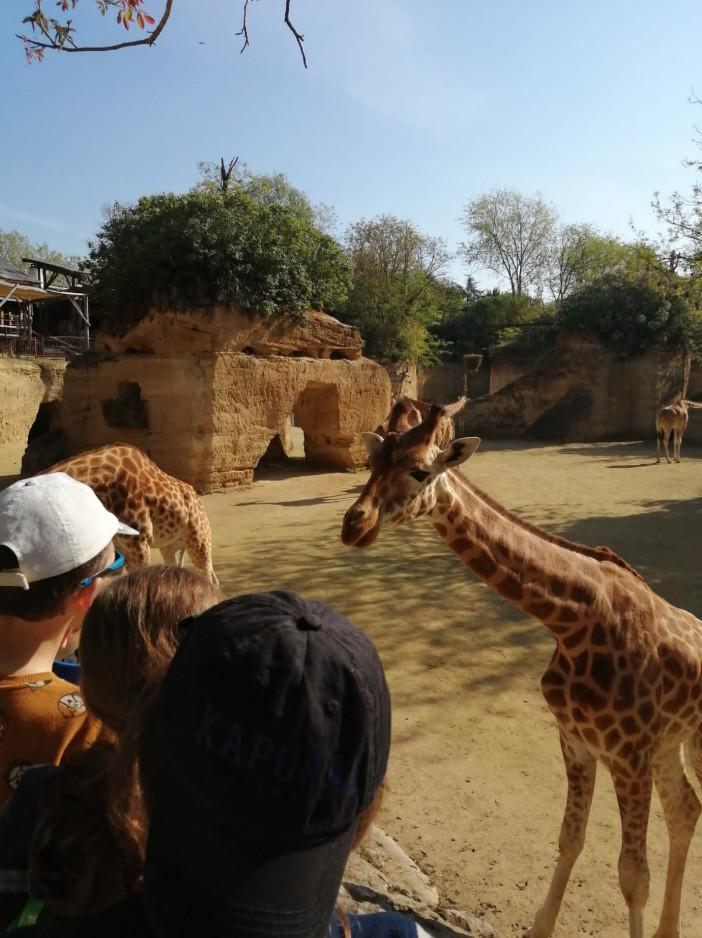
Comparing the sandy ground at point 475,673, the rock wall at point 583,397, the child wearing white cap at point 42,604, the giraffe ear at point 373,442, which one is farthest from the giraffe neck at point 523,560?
the rock wall at point 583,397

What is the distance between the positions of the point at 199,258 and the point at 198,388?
2.42 metres

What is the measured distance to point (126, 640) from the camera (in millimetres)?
1387

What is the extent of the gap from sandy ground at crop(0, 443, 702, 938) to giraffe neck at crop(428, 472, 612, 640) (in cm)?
127

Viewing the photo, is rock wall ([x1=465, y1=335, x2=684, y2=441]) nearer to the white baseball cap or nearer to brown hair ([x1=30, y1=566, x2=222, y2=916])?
the white baseball cap

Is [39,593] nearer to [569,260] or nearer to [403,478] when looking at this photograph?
[403,478]

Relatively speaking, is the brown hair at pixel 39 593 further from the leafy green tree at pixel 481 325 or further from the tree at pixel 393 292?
the leafy green tree at pixel 481 325

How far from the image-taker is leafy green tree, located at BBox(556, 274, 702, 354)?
22781 mm

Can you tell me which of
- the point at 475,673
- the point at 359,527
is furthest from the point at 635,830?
the point at 475,673

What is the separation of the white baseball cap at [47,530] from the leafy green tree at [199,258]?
11115 mm

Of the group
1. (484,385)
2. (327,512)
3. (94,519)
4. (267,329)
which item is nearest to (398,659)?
(94,519)

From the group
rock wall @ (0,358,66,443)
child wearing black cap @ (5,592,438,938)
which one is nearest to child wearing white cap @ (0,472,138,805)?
child wearing black cap @ (5,592,438,938)

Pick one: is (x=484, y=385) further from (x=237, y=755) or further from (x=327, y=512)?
(x=237, y=755)

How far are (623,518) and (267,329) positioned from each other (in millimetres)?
7306

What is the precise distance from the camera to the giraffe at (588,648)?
2541 mm
